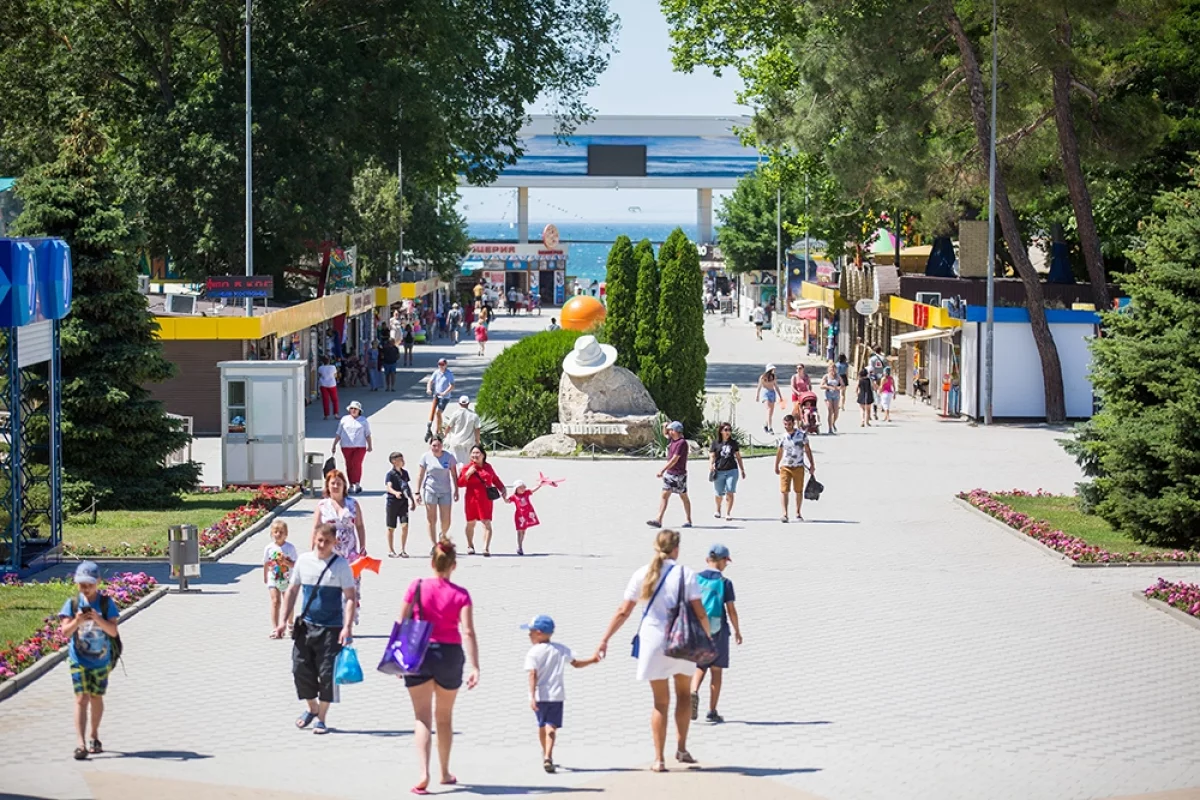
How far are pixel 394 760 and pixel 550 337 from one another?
910 inches

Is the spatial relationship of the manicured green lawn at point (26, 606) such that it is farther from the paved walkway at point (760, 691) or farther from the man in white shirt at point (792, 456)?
the man in white shirt at point (792, 456)

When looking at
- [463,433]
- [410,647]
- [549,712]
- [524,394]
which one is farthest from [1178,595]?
[524,394]

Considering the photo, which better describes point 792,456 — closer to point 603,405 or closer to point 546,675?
point 603,405

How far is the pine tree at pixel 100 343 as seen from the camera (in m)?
24.5

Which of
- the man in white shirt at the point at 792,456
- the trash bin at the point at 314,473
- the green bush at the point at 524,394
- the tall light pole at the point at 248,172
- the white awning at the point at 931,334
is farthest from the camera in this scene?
the white awning at the point at 931,334

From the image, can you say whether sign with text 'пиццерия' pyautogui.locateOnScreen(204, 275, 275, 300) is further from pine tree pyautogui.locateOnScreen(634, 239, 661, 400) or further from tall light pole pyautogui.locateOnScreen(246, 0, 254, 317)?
pine tree pyautogui.locateOnScreen(634, 239, 661, 400)

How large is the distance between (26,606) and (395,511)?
4.80 meters

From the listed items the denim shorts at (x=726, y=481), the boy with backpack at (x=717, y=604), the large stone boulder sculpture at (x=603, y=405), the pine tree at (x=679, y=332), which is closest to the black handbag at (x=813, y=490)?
the denim shorts at (x=726, y=481)

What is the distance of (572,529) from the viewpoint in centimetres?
2386

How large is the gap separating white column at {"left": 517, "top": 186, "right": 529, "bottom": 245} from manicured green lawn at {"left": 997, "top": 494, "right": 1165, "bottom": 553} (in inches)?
3308

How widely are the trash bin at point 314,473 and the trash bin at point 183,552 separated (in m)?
8.77

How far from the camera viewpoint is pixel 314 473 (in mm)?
27844

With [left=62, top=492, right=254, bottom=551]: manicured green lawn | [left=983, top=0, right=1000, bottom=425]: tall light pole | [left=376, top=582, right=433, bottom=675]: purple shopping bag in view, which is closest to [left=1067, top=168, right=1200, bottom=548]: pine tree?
[left=62, top=492, right=254, bottom=551]: manicured green lawn

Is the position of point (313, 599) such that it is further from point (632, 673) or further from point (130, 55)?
point (130, 55)
